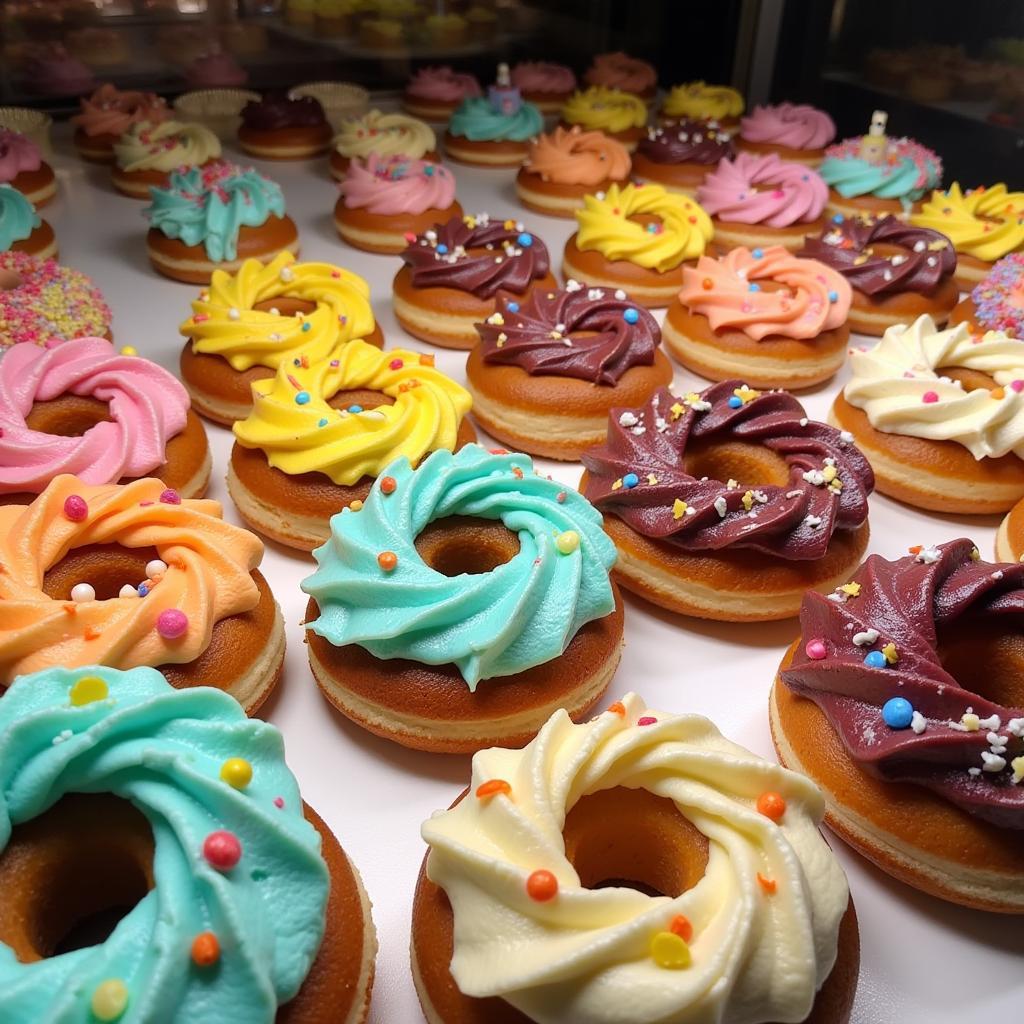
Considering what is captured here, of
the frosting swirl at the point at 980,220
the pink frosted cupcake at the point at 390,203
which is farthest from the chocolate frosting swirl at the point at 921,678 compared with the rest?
the pink frosted cupcake at the point at 390,203

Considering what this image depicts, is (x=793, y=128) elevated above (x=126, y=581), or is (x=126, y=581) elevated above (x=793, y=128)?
(x=793, y=128)

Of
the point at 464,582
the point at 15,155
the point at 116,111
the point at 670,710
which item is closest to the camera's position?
the point at 464,582

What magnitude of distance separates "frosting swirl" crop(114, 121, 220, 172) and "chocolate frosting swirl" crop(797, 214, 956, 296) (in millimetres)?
2945

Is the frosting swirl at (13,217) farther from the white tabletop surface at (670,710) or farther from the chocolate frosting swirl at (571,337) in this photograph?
the chocolate frosting swirl at (571,337)

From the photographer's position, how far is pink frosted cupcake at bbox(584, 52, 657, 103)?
6059 mm

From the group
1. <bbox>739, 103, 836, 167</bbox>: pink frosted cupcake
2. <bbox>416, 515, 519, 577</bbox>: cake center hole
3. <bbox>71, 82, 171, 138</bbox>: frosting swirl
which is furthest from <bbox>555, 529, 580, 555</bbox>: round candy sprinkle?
<bbox>739, 103, 836, 167</bbox>: pink frosted cupcake

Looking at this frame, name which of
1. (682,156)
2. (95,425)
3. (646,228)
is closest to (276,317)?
(95,425)

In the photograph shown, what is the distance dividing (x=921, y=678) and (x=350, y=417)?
64.3 inches

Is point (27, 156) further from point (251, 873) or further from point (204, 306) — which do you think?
point (251, 873)

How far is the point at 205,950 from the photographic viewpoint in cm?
137

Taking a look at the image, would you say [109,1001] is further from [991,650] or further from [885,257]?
[885,257]

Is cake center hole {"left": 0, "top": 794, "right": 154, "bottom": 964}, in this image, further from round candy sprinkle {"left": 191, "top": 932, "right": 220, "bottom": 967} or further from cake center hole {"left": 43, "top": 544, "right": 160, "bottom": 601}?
cake center hole {"left": 43, "top": 544, "right": 160, "bottom": 601}

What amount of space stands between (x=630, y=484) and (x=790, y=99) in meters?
4.30

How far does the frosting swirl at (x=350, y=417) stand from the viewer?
264 cm
